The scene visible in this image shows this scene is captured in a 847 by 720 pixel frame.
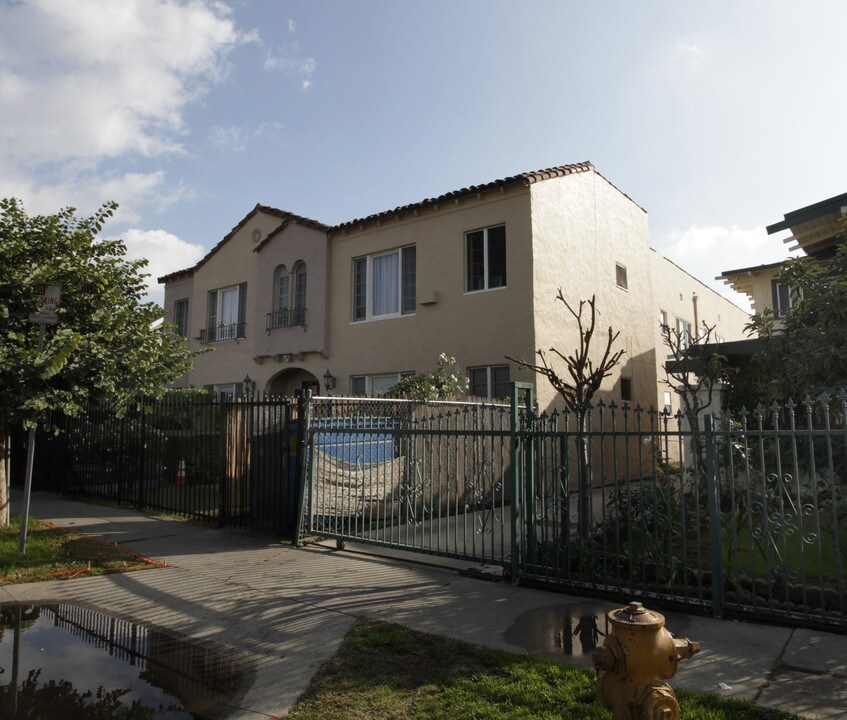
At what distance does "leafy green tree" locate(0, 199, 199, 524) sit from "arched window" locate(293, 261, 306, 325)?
313 inches

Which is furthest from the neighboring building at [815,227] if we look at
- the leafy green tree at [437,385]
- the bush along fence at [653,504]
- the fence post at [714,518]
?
the leafy green tree at [437,385]

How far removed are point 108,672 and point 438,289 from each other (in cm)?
1128

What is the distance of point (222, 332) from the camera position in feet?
66.7

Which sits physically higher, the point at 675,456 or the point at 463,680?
the point at 675,456

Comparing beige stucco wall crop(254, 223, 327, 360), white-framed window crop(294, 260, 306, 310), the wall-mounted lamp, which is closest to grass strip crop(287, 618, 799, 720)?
the wall-mounted lamp

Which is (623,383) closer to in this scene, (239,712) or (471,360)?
(471,360)

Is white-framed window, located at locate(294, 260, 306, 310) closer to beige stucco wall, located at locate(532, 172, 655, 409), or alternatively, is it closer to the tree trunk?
beige stucco wall, located at locate(532, 172, 655, 409)

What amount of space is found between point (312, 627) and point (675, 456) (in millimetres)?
13846

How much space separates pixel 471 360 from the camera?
1412cm

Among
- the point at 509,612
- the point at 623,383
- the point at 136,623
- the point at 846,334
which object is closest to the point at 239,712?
the point at 136,623

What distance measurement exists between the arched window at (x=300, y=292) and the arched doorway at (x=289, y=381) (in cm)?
152

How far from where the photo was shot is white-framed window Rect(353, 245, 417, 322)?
621 inches

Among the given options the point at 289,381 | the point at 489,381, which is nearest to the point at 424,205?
the point at 489,381

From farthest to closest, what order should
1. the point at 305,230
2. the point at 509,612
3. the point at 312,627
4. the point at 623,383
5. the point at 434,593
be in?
the point at 305,230 < the point at 623,383 < the point at 434,593 < the point at 509,612 < the point at 312,627
